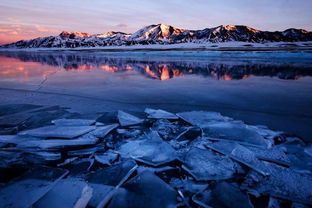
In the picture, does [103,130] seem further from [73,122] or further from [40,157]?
[40,157]

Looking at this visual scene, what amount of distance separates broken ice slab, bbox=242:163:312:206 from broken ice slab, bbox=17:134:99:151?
67.3 inches

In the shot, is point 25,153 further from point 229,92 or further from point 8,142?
point 229,92

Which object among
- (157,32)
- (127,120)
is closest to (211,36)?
(157,32)

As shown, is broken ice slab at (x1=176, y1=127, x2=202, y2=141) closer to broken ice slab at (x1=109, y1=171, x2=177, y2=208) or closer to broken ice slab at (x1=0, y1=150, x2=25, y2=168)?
broken ice slab at (x1=109, y1=171, x2=177, y2=208)

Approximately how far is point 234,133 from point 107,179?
1.67 meters

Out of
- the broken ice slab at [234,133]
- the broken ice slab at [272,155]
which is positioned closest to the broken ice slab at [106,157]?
the broken ice slab at [234,133]

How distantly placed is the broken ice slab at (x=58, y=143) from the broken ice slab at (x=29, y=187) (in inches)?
16.9

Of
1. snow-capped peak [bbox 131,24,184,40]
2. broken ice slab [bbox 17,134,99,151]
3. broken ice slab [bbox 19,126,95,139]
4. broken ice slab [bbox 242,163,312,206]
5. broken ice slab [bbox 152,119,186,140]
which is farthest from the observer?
snow-capped peak [bbox 131,24,184,40]

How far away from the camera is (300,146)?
216cm

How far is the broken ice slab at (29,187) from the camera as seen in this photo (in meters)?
1.36

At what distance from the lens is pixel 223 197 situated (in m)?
1.43

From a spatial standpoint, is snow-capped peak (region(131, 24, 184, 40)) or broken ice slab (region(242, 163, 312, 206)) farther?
snow-capped peak (region(131, 24, 184, 40))

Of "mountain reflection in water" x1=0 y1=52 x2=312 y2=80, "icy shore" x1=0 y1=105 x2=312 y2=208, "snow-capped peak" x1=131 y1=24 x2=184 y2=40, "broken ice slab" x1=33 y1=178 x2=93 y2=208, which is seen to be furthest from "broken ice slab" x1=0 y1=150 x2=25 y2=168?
"snow-capped peak" x1=131 y1=24 x2=184 y2=40

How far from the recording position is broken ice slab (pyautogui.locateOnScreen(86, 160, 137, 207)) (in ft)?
4.62
